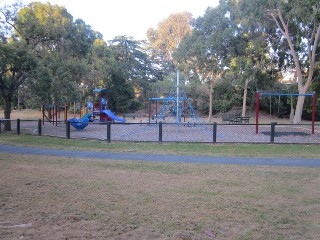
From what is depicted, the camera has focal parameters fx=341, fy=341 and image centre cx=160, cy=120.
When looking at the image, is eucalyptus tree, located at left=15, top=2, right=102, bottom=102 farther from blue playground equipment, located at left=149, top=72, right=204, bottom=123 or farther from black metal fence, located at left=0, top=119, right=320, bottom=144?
blue playground equipment, located at left=149, top=72, right=204, bottom=123

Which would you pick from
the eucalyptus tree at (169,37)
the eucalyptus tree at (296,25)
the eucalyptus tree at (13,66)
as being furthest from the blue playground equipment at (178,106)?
the eucalyptus tree at (169,37)

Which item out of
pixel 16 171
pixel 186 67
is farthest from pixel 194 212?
pixel 186 67

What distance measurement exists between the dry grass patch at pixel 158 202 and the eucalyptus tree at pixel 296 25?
53.4 feet

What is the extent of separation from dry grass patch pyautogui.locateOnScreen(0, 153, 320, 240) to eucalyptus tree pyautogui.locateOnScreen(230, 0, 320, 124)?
640 inches

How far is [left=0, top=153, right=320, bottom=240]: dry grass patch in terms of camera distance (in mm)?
4551

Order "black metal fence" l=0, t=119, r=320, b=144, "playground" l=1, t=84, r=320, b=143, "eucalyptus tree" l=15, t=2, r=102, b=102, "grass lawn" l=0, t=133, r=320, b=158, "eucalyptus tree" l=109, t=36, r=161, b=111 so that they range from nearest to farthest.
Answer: "grass lawn" l=0, t=133, r=320, b=158 → "black metal fence" l=0, t=119, r=320, b=144 → "playground" l=1, t=84, r=320, b=143 → "eucalyptus tree" l=15, t=2, r=102, b=102 → "eucalyptus tree" l=109, t=36, r=161, b=111

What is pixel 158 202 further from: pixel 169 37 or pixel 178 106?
pixel 169 37

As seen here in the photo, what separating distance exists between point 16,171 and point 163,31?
200ft

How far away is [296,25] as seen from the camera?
2677 cm

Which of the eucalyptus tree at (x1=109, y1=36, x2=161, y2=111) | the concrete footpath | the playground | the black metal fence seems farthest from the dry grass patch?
the eucalyptus tree at (x1=109, y1=36, x2=161, y2=111)

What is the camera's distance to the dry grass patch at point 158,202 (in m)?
4.55

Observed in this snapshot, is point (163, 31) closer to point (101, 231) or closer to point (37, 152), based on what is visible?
point (37, 152)

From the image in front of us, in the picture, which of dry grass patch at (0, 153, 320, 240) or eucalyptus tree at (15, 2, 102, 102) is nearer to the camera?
dry grass patch at (0, 153, 320, 240)

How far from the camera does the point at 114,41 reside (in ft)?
198
